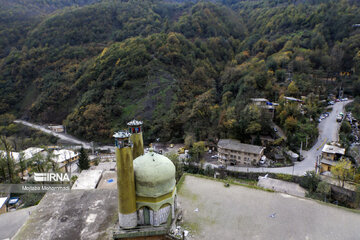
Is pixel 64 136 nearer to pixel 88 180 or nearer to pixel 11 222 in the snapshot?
pixel 11 222

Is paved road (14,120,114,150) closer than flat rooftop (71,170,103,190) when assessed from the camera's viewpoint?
No

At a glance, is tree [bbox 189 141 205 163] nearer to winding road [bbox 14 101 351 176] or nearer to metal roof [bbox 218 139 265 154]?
winding road [bbox 14 101 351 176]

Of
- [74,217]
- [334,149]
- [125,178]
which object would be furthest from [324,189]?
[74,217]

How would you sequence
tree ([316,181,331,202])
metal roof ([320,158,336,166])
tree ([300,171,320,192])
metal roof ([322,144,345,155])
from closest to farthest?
tree ([316,181,331,202]) → tree ([300,171,320,192]) → metal roof ([320,158,336,166]) → metal roof ([322,144,345,155])

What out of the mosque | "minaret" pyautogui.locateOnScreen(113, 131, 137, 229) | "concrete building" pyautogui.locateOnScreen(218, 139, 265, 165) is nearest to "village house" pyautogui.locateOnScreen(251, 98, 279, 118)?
"concrete building" pyautogui.locateOnScreen(218, 139, 265, 165)

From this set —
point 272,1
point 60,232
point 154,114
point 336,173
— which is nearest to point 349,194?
point 336,173

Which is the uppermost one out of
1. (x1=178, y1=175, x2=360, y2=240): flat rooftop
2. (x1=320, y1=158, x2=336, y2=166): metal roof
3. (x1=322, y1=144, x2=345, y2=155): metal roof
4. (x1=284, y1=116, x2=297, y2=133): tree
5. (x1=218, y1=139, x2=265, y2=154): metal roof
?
(x1=284, y1=116, x2=297, y2=133): tree

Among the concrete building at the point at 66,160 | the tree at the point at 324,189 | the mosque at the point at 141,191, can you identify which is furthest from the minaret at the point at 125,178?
the concrete building at the point at 66,160

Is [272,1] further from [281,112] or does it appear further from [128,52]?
[281,112]

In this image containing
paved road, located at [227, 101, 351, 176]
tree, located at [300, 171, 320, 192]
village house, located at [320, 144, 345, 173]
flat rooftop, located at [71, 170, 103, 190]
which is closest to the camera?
flat rooftop, located at [71, 170, 103, 190]
